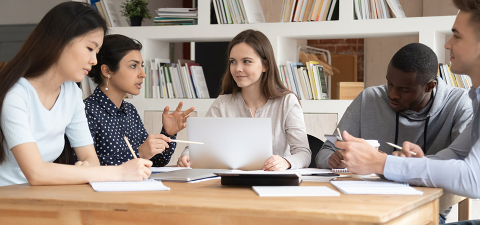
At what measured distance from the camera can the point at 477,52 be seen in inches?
54.7

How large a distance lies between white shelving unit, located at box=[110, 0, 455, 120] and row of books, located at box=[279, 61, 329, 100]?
0.07m

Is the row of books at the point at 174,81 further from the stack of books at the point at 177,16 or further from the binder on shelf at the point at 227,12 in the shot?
the binder on shelf at the point at 227,12

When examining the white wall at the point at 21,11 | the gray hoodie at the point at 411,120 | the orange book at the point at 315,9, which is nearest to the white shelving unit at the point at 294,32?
the orange book at the point at 315,9

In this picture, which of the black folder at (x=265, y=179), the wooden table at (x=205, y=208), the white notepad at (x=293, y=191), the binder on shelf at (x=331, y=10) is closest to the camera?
the wooden table at (x=205, y=208)

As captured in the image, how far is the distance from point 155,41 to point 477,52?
255 cm

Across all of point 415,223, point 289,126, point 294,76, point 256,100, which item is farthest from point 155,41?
point 415,223

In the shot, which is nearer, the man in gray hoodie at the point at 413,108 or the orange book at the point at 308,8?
the man in gray hoodie at the point at 413,108

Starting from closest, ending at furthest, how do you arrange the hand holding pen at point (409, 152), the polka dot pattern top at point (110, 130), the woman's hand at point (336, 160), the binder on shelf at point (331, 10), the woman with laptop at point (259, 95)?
1. the hand holding pen at point (409, 152)
2. the woman's hand at point (336, 160)
3. the polka dot pattern top at point (110, 130)
4. the woman with laptop at point (259, 95)
5. the binder on shelf at point (331, 10)

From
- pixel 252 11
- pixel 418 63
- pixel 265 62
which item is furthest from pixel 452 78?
pixel 252 11

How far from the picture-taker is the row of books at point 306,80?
309 centimetres

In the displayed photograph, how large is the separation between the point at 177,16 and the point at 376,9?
1.45 meters

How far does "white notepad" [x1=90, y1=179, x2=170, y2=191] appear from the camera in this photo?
1243 millimetres

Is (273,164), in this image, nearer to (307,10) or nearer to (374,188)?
(374,188)

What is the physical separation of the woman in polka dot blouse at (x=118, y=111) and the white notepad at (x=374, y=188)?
1.06 metres
